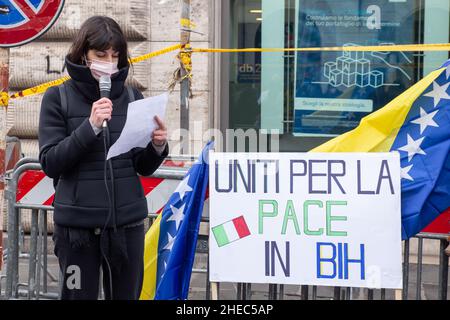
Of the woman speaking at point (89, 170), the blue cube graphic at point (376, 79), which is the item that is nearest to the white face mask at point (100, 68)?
the woman speaking at point (89, 170)

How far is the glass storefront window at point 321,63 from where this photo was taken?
7.87 meters

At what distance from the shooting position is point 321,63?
8031 millimetres

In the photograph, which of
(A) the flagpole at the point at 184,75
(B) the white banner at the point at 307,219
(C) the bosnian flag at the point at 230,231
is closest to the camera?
(B) the white banner at the point at 307,219

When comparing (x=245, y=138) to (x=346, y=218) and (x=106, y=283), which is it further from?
(x=106, y=283)

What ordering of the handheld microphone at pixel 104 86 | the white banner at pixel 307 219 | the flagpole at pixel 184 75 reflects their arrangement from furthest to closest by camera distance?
1. the flagpole at pixel 184 75
2. the white banner at pixel 307 219
3. the handheld microphone at pixel 104 86

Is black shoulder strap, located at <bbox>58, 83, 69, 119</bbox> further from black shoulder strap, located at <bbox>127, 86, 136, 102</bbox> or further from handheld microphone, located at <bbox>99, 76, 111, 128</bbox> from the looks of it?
black shoulder strap, located at <bbox>127, 86, 136, 102</bbox>

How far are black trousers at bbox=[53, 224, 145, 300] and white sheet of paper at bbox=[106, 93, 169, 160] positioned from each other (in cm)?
39

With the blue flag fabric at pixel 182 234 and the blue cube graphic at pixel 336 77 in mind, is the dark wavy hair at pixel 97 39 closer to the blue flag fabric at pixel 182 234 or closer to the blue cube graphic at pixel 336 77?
the blue flag fabric at pixel 182 234

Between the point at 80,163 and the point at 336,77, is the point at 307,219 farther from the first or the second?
the point at 336,77

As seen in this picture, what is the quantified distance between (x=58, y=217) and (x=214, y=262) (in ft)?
3.65

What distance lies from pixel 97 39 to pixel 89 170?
0.60m

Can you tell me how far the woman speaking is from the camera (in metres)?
3.43

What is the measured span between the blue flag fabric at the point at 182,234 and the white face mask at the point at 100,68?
1.10 metres
